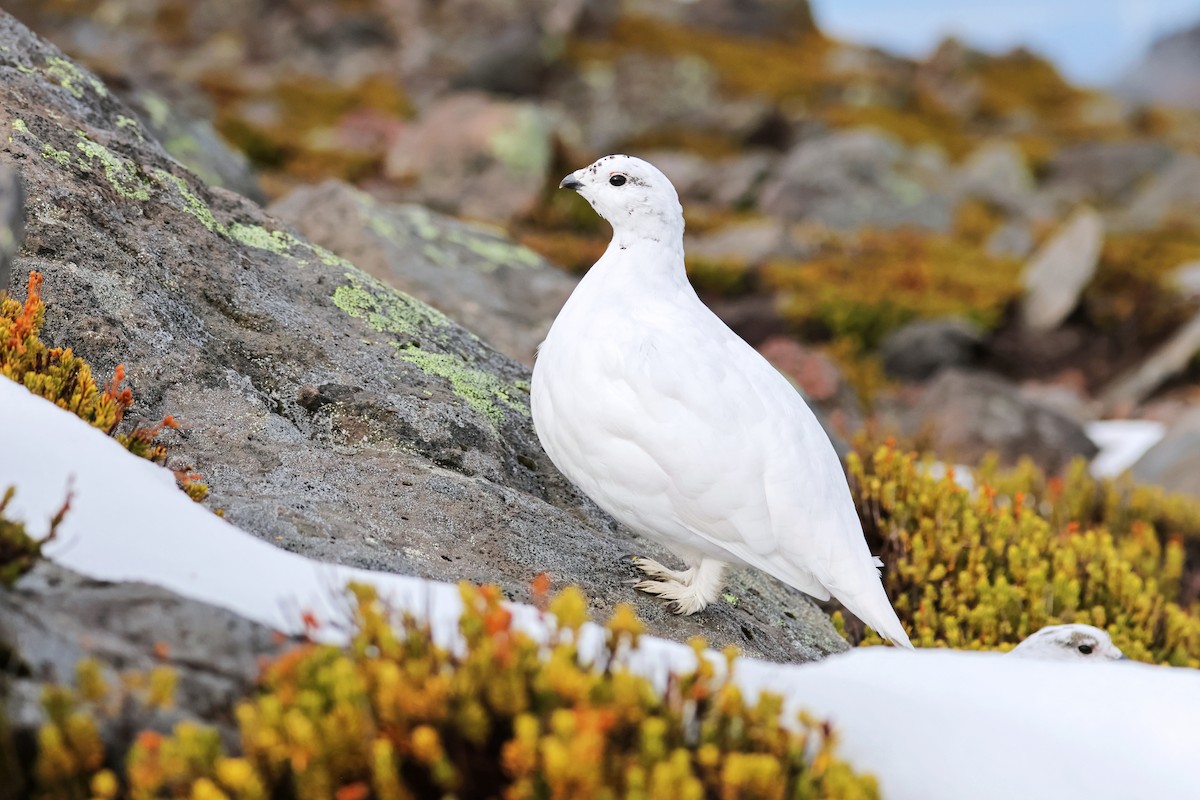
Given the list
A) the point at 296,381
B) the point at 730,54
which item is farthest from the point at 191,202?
the point at 730,54

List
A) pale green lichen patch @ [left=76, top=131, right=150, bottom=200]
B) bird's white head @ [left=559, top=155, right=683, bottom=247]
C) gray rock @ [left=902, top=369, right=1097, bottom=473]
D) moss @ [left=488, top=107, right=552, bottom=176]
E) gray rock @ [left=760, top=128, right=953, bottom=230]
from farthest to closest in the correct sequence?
1. gray rock @ [left=760, top=128, right=953, bottom=230]
2. moss @ [left=488, top=107, right=552, bottom=176]
3. gray rock @ [left=902, top=369, right=1097, bottom=473]
4. pale green lichen patch @ [left=76, top=131, right=150, bottom=200]
5. bird's white head @ [left=559, top=155, right=683, bottom=247]

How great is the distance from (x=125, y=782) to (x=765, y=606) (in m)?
2.81

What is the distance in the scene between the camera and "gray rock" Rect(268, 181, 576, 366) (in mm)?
6453

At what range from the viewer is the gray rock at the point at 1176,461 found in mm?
9125

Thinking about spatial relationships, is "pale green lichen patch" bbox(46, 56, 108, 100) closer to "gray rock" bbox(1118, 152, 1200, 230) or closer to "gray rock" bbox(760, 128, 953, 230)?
"gray rock" bbox(760, 128, 953, 230)

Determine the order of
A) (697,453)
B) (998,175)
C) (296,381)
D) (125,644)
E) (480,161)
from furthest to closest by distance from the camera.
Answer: (998,175) → (480,161) → (296,381) → (697,453) → (125,644)

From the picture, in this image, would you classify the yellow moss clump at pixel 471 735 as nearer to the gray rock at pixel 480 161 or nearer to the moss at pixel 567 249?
the moss at pixel 567 249

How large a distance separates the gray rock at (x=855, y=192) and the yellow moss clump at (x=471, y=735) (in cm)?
2173

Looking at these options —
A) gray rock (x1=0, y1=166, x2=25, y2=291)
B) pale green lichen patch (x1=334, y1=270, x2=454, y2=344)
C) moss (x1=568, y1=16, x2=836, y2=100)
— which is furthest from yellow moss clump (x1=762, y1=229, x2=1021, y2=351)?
moss (x1=568, y1=16, x2=836, y2=100)

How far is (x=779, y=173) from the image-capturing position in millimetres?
25562

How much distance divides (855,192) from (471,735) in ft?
75.3

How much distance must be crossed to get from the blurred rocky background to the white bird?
262cm

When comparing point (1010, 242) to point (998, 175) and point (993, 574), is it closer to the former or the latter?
point (998, 175)

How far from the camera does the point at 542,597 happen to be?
8.65ft
